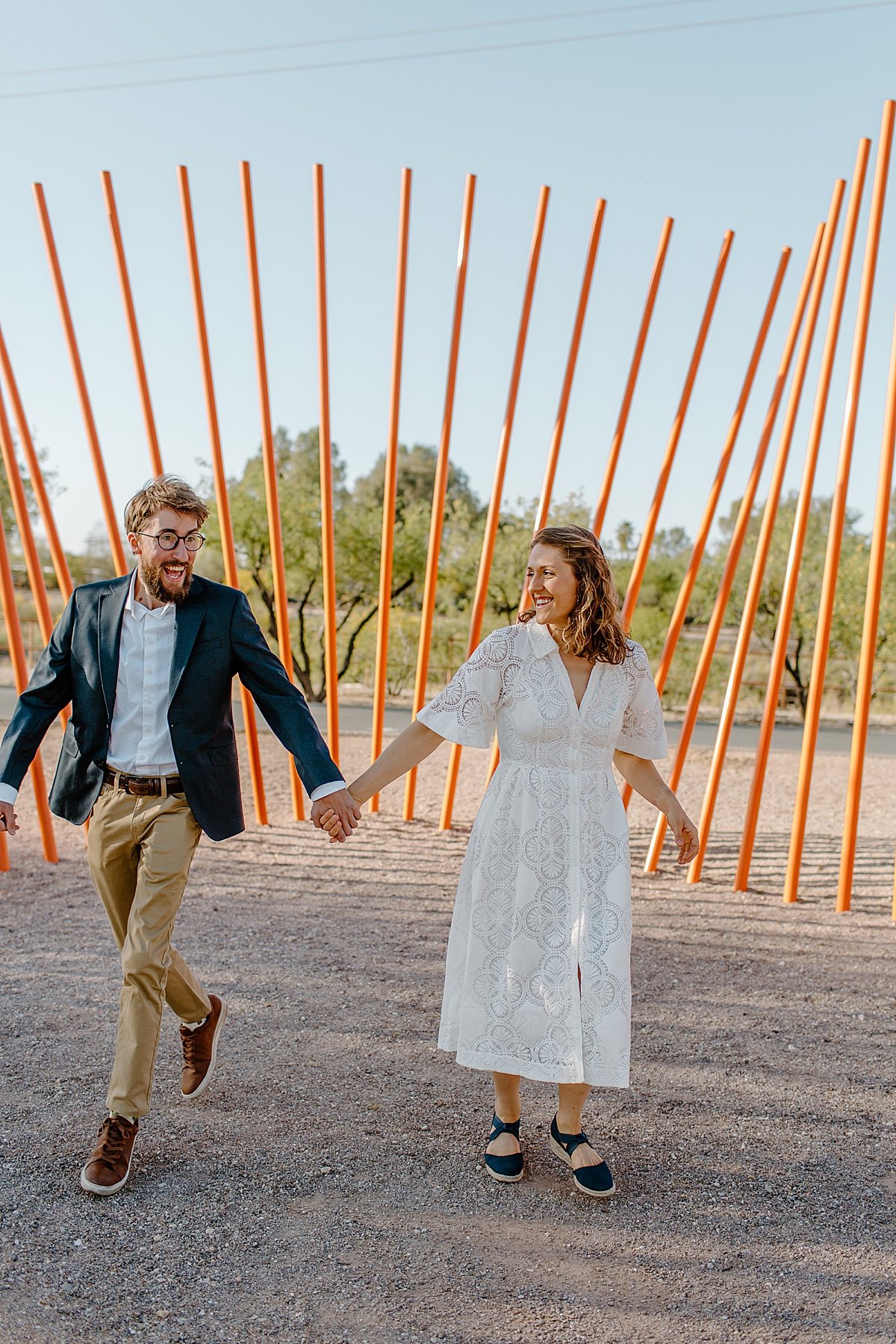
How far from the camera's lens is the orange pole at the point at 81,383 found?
233 inches

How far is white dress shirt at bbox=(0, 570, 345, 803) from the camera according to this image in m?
2.92

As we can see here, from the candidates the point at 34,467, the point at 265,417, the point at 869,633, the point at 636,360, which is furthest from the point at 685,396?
the point at 34,467

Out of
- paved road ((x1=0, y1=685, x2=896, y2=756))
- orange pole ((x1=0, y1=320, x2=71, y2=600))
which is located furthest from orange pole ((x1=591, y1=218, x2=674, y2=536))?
paved road ((x1=0, y1=685, x2=896, y2=756))

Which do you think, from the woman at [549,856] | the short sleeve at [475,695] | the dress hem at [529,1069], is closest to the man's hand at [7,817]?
the woman at [549,856]

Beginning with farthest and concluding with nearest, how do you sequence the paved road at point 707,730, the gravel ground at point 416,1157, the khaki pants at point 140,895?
the paved road at point 707,730, the khaki pants at point 140,895, the gravel ground at point 416,1157

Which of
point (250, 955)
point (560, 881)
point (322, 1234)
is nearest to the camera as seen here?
point (322, 1234)

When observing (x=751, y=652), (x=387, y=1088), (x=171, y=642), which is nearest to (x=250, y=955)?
(x=387, y=1088)

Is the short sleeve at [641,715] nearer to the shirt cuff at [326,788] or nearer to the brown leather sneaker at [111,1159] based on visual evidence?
the shirt cuff at [326,788]

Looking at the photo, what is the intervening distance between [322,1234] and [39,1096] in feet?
3.82

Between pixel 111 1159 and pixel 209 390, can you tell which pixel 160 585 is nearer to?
pixel 111 1159

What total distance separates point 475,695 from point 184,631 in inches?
32.0

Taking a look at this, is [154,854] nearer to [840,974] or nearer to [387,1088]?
[387,1088]

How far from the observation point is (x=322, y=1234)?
2.57 meters

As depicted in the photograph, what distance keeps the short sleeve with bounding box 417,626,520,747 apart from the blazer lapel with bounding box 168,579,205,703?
2.17 ft
